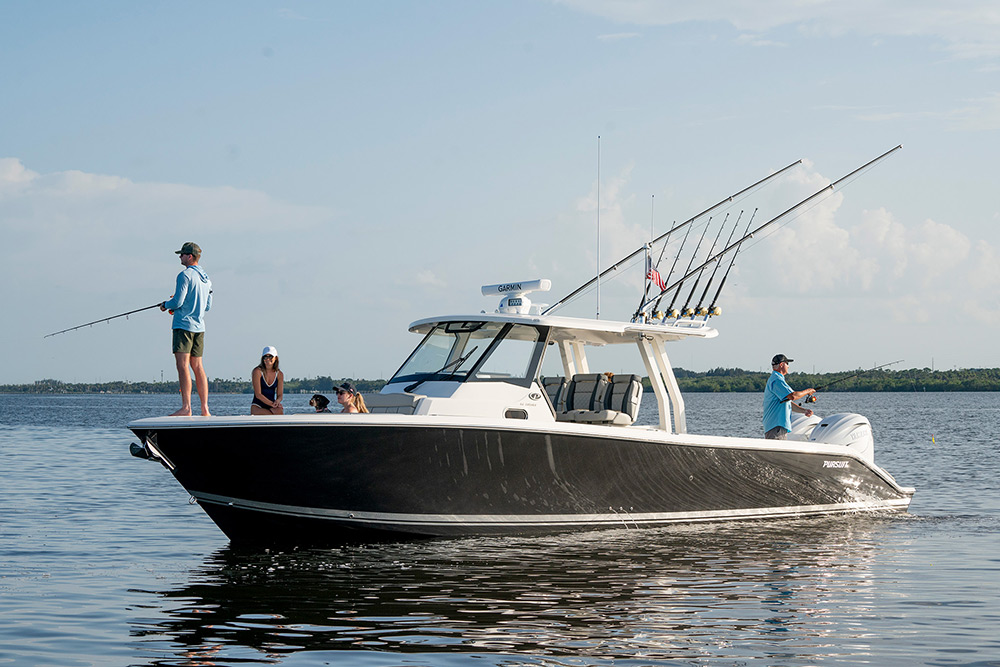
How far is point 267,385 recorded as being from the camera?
10398 mm

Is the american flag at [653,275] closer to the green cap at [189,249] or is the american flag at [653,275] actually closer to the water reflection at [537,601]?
the water reflection at [537,601]

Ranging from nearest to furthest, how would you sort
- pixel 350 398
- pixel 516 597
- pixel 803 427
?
pixel 516 597, pixel 350 398, pixel 803 427

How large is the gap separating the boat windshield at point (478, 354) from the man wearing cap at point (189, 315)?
2491 mm

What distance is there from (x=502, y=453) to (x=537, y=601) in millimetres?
2160

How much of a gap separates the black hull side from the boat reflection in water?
14 millimetres

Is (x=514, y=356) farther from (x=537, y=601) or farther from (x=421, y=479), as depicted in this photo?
(x=537, y=601)

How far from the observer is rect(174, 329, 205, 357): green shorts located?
9.52 m

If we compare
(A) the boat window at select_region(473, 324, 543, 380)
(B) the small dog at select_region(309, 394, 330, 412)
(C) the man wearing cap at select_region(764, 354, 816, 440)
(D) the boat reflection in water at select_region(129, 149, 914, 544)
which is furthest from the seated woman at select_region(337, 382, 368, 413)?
(C) the man wearing cap at select_region(764, 354, 816, 440)

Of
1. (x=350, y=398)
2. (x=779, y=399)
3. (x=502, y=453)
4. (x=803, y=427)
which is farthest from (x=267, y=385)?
(x=803, y=427)

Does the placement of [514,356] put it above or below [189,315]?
below

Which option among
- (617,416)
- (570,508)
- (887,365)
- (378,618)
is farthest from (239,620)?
(887,365)

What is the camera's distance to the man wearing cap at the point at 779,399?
42.9 feet

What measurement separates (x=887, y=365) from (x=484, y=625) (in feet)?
34.3

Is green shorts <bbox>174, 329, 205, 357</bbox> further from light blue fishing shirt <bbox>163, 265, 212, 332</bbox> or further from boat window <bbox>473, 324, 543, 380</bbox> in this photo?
boat window <bbox>473, 324, 543, 380</bbox>
